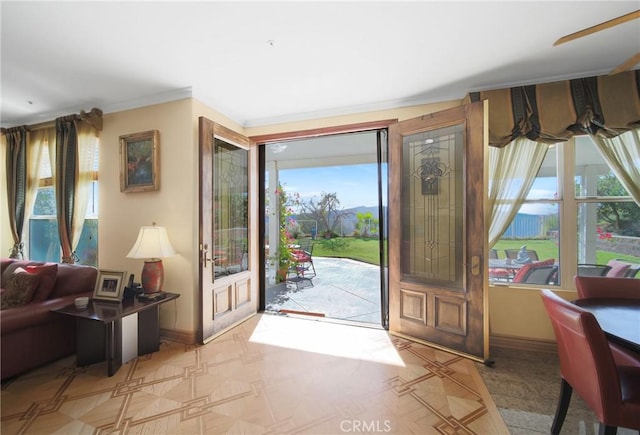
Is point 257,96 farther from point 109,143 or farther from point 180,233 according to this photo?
point 109,143

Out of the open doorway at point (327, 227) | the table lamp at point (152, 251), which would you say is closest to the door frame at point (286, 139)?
the open doorway at point (327, 227)

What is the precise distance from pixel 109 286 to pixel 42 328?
551 mm

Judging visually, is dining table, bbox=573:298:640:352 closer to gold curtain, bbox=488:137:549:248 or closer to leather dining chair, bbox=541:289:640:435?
leather dining chair, bbox=541:289:640:435

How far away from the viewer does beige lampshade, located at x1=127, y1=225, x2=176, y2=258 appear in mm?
2600

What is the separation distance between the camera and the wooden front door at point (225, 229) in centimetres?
282

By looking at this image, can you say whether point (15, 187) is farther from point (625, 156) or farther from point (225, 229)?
point (625, 156)

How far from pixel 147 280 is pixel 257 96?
2.27 m

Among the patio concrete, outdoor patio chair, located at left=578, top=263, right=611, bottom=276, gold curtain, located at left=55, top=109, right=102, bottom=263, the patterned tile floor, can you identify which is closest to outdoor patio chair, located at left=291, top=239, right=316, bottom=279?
the patio concrete

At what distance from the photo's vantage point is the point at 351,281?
18.7 ft

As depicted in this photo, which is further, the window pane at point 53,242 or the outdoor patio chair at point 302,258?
the outdoor patio chair at point 302,258

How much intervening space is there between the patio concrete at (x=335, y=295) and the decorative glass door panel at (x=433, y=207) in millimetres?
1096

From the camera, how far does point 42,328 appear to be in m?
2.35

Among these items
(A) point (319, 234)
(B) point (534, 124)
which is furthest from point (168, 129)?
(A) point (319, 234)

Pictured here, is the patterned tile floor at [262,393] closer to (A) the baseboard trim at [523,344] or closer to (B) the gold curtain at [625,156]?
(A) the baseboard trim at [523,344]
